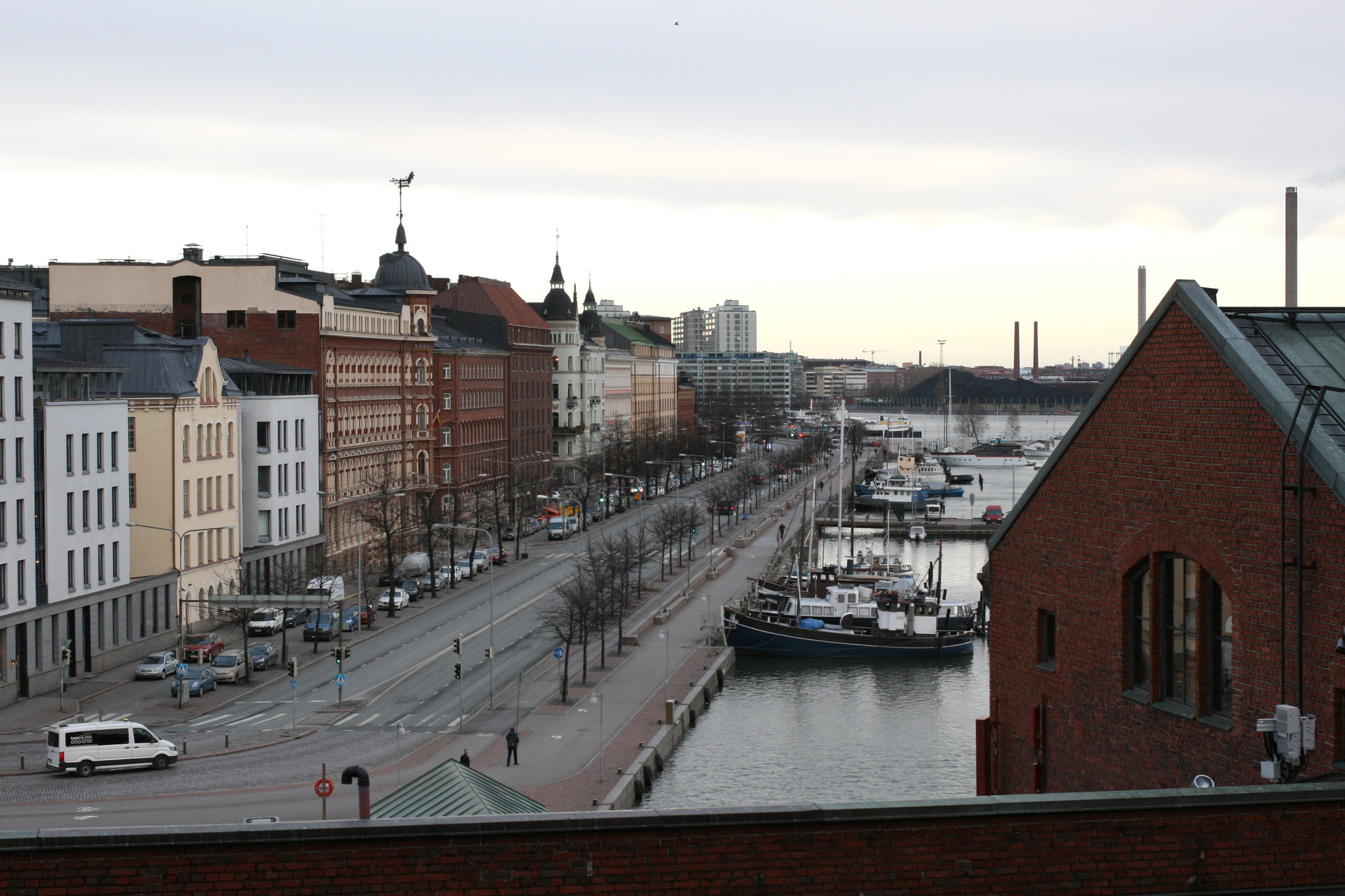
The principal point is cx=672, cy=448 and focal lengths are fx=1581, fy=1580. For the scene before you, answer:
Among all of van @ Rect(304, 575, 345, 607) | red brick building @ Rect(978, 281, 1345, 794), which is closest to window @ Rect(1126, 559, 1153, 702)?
red brick building @ Rect(978, 281, 1345, 794)

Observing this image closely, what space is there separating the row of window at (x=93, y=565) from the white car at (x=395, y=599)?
15778 millimetres

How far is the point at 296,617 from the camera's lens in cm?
7356

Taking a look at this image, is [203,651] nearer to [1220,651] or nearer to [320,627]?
[320,627]

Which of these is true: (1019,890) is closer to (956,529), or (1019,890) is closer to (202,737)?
(202,737)

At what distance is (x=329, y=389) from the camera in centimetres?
9288

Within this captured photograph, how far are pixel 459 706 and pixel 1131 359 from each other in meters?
35.2

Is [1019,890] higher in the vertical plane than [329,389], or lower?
lower

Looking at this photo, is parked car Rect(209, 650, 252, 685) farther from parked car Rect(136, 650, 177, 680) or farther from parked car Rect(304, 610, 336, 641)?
parked car Rect(304, 610, 336, 641)

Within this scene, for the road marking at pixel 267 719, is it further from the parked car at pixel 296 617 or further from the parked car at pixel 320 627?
the parked car at pixel 296 617

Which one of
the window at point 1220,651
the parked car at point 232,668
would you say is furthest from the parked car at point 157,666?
the window at point 1220,651

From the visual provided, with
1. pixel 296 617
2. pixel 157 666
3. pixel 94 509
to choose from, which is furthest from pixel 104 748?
pixel 296 617

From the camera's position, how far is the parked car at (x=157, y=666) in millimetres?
59125

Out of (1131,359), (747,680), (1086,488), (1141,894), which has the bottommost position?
(747,680)

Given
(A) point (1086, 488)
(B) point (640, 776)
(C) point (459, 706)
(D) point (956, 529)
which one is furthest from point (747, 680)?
(D) point (956, 529)
